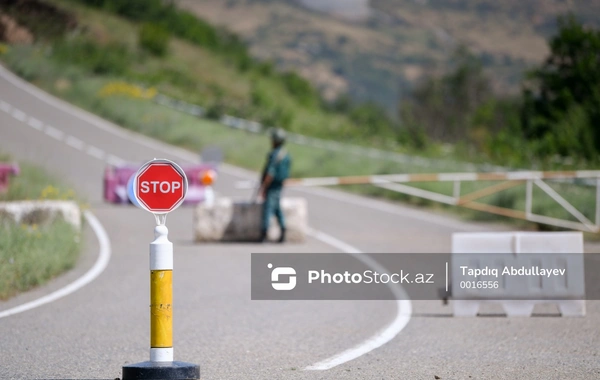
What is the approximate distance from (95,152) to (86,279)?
22295 millimetres

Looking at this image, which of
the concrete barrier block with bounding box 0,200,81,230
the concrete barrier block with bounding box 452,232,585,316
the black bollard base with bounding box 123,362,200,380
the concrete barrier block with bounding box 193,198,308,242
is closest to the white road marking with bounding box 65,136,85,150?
the concrete barrier block with bounding box 193,198,308,242

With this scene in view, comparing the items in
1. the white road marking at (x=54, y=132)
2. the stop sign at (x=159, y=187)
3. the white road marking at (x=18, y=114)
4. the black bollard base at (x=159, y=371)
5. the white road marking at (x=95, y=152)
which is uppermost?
the white road marking at (x=18, y=114)

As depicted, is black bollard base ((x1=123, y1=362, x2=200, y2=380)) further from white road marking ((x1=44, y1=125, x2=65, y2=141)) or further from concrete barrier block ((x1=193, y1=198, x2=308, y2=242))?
white road marking ((x1=44, y1=125, x2=65, y2=141))

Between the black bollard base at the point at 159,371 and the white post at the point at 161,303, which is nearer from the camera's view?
the black bollard base at the point at 159,371

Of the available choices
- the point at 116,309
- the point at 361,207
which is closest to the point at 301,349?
the point at 116,309

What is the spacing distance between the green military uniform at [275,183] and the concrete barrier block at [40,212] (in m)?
3.10

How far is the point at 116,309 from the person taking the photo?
11891 millimetres

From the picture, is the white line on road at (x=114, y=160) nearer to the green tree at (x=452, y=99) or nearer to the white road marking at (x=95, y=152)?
the white road marking at (x=95, y=152)

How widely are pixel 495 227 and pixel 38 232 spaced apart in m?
11.0

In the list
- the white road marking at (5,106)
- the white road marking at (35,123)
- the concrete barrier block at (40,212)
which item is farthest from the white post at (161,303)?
the white road marking at (5,106)

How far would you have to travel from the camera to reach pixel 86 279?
47.8ft

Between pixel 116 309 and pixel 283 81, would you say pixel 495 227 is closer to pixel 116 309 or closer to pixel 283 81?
pixel 116 309

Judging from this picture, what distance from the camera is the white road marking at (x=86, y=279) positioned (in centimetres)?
1190

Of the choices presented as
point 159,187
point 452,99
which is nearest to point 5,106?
point 159,187
